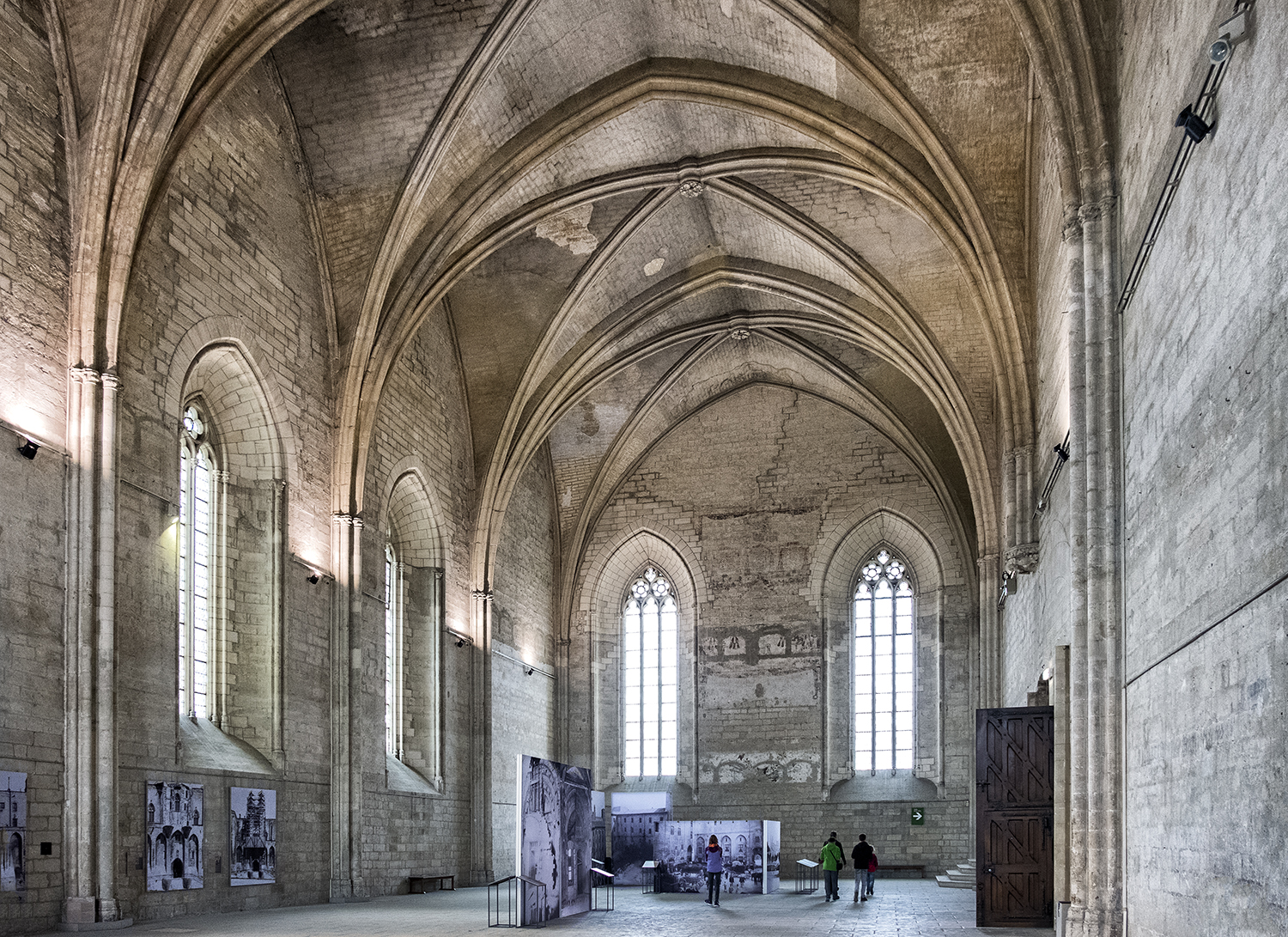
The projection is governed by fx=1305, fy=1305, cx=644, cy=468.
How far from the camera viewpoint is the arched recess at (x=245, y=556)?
48.9 ft

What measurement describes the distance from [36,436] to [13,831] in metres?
3.35

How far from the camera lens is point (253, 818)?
14383 mm

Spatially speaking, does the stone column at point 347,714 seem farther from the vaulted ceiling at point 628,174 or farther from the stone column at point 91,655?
the stone column at point 91,655

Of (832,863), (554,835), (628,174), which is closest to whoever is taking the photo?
(554,835)

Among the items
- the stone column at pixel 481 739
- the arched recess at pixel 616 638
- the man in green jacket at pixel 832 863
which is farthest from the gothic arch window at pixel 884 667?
the stone column at pixel 481 739

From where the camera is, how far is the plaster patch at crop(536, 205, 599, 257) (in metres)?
20.1

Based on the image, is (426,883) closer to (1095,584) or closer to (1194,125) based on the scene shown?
(1095,584)

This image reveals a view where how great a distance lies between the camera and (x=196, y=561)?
48.1 feet

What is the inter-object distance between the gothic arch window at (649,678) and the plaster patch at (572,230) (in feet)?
29.3

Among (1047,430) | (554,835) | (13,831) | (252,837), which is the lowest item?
(252,837)

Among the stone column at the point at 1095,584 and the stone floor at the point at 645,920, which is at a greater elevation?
the stone column at the point at 1095,584

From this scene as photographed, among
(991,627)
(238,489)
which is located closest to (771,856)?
(991,627)

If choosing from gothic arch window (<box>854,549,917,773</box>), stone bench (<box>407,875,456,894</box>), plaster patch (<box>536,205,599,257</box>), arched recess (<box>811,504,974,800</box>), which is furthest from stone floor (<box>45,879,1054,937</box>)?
plaster patch (<box>536,205,599,257</box>)

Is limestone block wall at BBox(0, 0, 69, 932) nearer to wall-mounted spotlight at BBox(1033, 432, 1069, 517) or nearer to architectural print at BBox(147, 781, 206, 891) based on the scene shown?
architectural print at BBox(147, 781, 206, 891)
